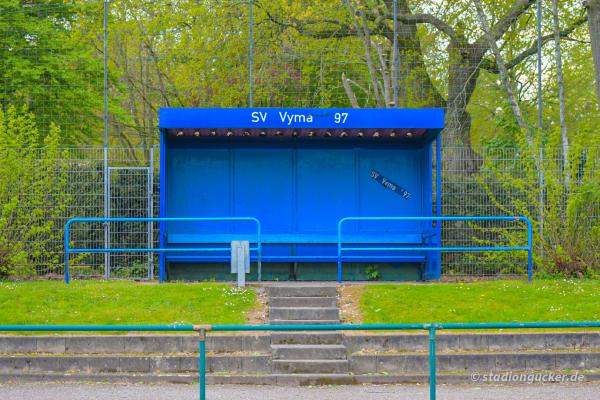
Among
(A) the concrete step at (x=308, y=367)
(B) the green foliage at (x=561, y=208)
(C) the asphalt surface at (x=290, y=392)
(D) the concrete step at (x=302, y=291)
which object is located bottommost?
(C) the asphalt surface at (x=290, y=392)

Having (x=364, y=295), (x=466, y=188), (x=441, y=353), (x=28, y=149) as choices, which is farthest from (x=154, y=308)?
(x=466, y=188)

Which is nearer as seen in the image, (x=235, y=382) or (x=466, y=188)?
(x=235, y=382)

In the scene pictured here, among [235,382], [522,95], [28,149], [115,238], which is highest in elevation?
[522,95]

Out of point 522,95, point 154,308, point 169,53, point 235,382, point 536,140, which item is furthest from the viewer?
point 522,95

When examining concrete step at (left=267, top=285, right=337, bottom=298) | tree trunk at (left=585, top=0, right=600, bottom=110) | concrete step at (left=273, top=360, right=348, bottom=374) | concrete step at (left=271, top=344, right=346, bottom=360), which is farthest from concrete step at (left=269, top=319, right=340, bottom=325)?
tree trunk at (left=585, top=0, right=600, bottom=110)

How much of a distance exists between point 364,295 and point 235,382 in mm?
3361

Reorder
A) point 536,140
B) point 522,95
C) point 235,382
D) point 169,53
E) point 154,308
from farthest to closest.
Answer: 1. point 522,95
2. point 169,53
3. point 536,140
4. point 154,308
5. point 235,382

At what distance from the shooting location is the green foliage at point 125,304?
12.8m

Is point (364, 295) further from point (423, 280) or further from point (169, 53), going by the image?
point (169, 53)

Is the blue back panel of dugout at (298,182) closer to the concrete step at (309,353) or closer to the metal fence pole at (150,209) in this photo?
the metal fence pole at (150,209)

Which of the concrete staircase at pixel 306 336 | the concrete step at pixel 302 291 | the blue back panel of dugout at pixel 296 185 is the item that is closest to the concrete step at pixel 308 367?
the concrete staircase at pixel 306 336

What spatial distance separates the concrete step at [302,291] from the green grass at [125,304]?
365 mm

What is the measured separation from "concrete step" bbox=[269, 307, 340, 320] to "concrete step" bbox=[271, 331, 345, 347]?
879 millimetres

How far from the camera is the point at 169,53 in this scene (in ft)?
73.2
